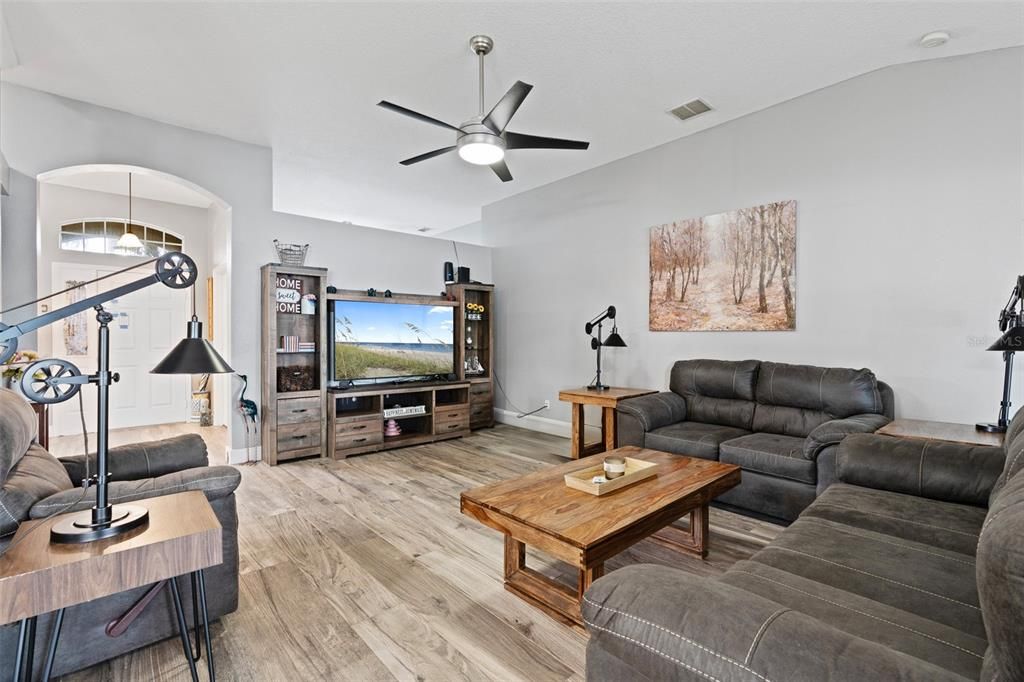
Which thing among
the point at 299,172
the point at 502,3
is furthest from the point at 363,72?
the point at 299,172

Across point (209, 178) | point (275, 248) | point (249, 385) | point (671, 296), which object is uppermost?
point (209, 178)

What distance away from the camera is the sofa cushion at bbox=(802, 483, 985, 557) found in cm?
167

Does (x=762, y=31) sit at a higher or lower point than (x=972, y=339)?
higher

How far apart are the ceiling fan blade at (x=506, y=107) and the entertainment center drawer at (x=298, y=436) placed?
321 cm

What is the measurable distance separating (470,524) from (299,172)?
4313mm

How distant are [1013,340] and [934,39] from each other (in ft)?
6.23

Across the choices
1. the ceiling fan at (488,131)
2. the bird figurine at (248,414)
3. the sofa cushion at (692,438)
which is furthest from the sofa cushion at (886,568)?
the bird figurine at (248,414)

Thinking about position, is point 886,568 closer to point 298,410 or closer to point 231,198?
point 298,410

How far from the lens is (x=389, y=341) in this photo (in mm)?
5082

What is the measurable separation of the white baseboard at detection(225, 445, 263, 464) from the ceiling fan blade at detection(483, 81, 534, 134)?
3625 mm

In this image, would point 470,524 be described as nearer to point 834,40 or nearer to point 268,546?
point 268,546

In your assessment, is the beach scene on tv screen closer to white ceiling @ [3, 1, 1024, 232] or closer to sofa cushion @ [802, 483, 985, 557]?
white ceiling @ [3, 1, 1024, 232]

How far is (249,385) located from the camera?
176 inches

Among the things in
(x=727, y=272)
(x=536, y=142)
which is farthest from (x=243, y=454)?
(x=727, y=272)
